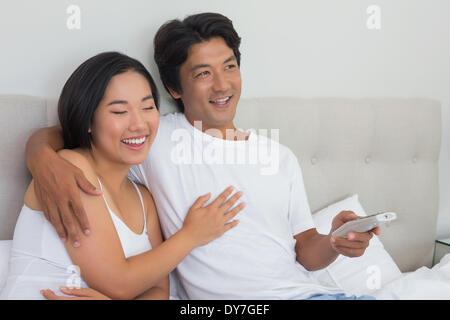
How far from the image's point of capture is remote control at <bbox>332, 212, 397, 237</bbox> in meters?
0.93

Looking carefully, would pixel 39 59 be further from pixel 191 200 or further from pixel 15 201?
pixel 191 200

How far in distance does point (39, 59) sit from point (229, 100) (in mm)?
600

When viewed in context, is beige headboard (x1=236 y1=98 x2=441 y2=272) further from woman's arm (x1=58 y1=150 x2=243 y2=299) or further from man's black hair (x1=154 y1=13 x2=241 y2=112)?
woman's arm (x1=58 y1=150 x2=243 y2=299)

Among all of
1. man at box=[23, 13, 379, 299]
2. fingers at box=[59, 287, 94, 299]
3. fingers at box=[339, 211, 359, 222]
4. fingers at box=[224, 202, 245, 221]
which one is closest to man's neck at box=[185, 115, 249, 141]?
man at box=[23, 13, 379, 299]

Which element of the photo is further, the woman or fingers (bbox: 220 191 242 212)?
fingers (bbox: 220 191 242 212)

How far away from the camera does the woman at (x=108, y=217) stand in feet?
3.32

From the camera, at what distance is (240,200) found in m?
1.28

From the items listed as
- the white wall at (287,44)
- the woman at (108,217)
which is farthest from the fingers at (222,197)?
the white wall at (287,44)

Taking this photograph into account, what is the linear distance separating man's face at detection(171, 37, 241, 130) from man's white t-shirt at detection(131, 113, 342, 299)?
0.07 m

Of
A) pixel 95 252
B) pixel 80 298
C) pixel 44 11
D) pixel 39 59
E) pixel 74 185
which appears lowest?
pixel 80 298

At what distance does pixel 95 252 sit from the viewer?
0.99 metres

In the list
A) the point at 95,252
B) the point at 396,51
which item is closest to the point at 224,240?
the point at 95,252

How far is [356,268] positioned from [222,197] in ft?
1.88

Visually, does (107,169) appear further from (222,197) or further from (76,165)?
(222,197)
